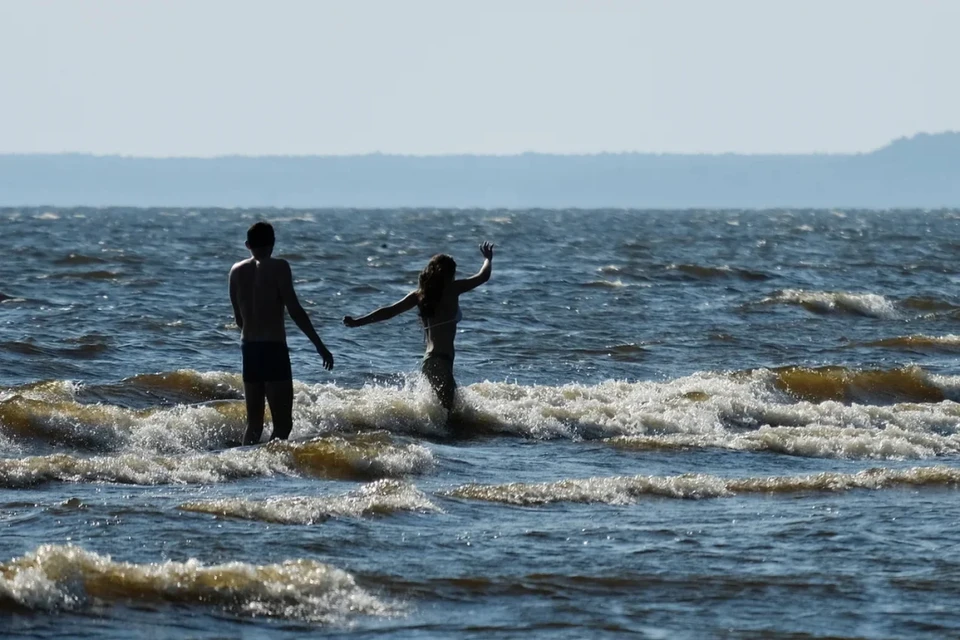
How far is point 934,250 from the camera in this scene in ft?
182

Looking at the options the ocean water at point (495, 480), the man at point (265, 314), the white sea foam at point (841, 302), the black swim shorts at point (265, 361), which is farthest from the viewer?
the white sea foam at point (841, 302)

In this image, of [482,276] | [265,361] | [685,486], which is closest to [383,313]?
[482,276]

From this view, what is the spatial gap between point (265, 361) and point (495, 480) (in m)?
1.89

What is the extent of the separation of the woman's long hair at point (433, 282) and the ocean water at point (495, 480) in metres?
1.11

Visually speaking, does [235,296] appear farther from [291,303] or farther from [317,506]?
[317,506]

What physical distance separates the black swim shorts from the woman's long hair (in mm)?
1969

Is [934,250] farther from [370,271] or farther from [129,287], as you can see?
[129,287]

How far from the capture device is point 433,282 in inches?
524

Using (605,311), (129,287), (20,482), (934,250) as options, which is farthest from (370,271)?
(20,482)

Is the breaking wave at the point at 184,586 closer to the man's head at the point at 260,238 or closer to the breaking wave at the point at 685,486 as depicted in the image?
the breaking wave at the point at 685,486

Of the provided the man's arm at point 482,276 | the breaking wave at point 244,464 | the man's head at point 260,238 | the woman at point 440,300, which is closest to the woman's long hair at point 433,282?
the woman at point 440,300

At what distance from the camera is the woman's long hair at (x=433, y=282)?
13.3m

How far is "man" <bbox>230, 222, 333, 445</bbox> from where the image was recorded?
1142cm

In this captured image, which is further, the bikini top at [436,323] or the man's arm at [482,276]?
the bikini top at [436,323]
